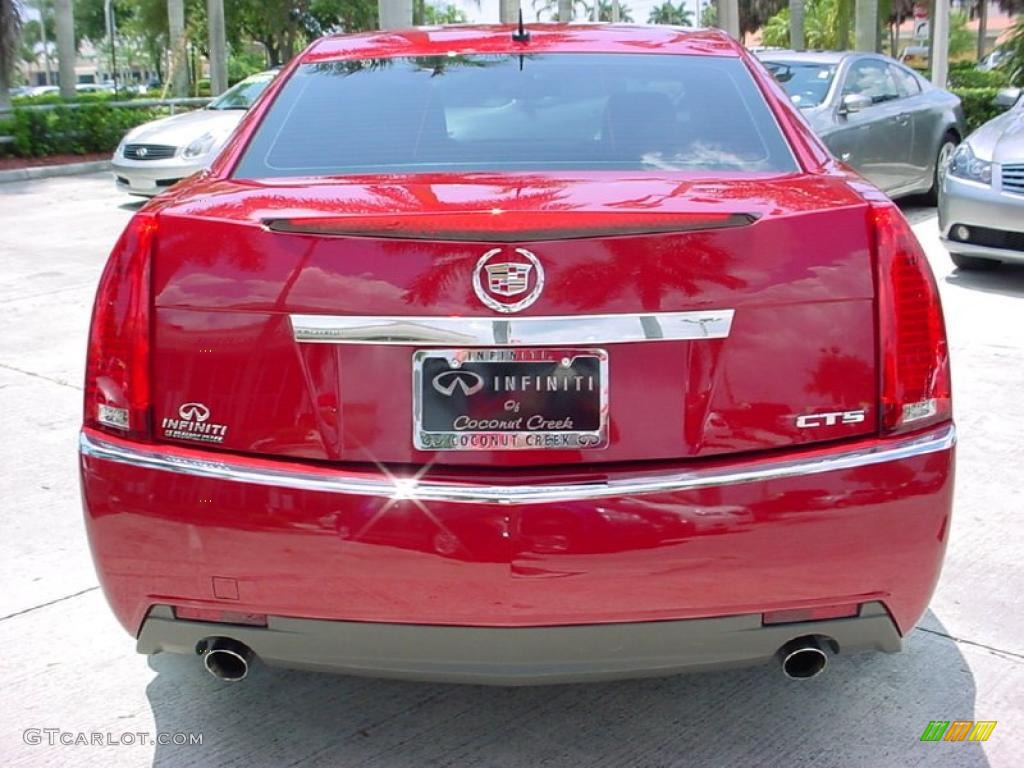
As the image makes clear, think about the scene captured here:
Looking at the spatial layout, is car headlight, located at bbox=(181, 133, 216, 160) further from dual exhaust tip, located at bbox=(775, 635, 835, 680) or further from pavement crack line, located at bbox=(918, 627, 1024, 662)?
dual exhaust tip, located at bbox=(775, 635, 835, 680)

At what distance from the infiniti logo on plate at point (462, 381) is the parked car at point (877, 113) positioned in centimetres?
801

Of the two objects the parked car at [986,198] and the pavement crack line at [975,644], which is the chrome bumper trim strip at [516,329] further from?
the parked car at [986,198]

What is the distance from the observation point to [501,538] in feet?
7.48

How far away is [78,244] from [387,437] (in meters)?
9.17

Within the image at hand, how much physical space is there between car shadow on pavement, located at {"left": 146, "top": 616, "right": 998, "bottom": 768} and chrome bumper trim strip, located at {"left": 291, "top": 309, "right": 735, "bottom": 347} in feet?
3.57

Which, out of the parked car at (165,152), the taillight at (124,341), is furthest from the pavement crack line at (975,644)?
the parked car at (165,152)

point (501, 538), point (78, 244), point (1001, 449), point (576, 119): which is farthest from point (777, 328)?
point (78, 244)

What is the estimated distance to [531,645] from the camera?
2363 millimetres

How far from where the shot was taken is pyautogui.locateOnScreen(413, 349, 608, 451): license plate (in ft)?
7.55

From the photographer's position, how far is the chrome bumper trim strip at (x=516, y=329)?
2281 millimetres

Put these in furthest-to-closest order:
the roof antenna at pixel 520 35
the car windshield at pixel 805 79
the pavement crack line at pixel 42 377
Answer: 1. the car windshield at pixel 805 79
2. the pavement crack line at pixel 42 377
3. the roof antenna at pixel 520 35

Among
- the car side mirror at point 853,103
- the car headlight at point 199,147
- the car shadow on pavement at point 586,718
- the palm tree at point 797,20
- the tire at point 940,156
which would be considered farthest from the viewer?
the palm tree at point 797,20

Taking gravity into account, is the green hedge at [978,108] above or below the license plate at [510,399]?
below

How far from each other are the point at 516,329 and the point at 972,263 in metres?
7.30
